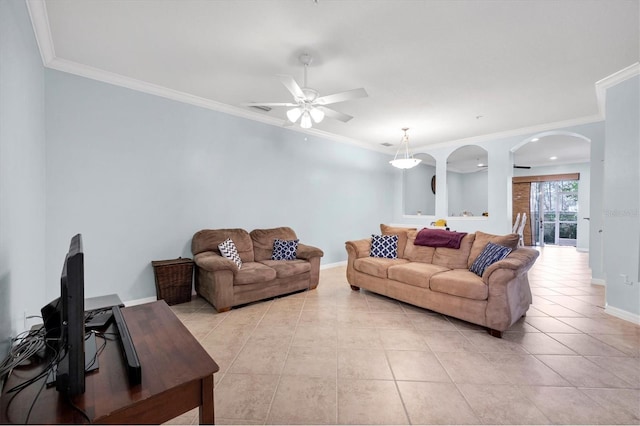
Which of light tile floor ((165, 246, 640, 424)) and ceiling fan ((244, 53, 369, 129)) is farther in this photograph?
ceiling fan ((244, 53, 369, 129))

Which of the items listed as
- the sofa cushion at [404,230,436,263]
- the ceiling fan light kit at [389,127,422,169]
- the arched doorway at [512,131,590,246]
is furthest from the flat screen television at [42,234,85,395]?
the arched doorway at [512,131,590,246]

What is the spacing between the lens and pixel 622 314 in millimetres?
3115

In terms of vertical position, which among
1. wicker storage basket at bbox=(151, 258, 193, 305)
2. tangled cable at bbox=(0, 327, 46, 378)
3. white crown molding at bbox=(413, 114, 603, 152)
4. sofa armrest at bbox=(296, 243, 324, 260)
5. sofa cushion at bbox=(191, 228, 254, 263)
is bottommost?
wicker storage basket at bbox=(151, 258, 193, 305)

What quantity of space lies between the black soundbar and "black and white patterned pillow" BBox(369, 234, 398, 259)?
3.33 m

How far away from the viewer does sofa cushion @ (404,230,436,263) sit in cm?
386

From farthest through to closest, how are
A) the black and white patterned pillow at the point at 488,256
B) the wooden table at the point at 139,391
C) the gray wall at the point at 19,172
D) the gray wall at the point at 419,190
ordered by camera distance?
the gray wall at the point at 419,190 < the black and white patterned pillow at the point at 488,256 < the gray wall at the point at 19,172 < the wooden table at the point at 139,391

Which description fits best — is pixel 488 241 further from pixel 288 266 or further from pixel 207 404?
pixel 207 404

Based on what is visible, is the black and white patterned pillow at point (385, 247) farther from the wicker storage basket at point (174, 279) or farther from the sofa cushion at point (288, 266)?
the wicker storage basket at point (174, 279)

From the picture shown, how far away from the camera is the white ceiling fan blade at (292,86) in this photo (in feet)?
7.63

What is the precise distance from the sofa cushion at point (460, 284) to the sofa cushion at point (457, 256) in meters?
0.24

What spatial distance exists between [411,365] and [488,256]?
62.3 inches

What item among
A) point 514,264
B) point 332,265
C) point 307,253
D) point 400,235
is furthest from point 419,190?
point 514,264

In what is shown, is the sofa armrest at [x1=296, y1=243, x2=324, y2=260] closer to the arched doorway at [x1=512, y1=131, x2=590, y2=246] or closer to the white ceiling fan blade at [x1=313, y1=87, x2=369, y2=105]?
the white ceiling fan blade at [x1=313, y1=87, x2=369, y2=105]

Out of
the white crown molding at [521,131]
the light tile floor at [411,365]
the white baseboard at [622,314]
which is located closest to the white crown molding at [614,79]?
the white crown molding at [521,131]
